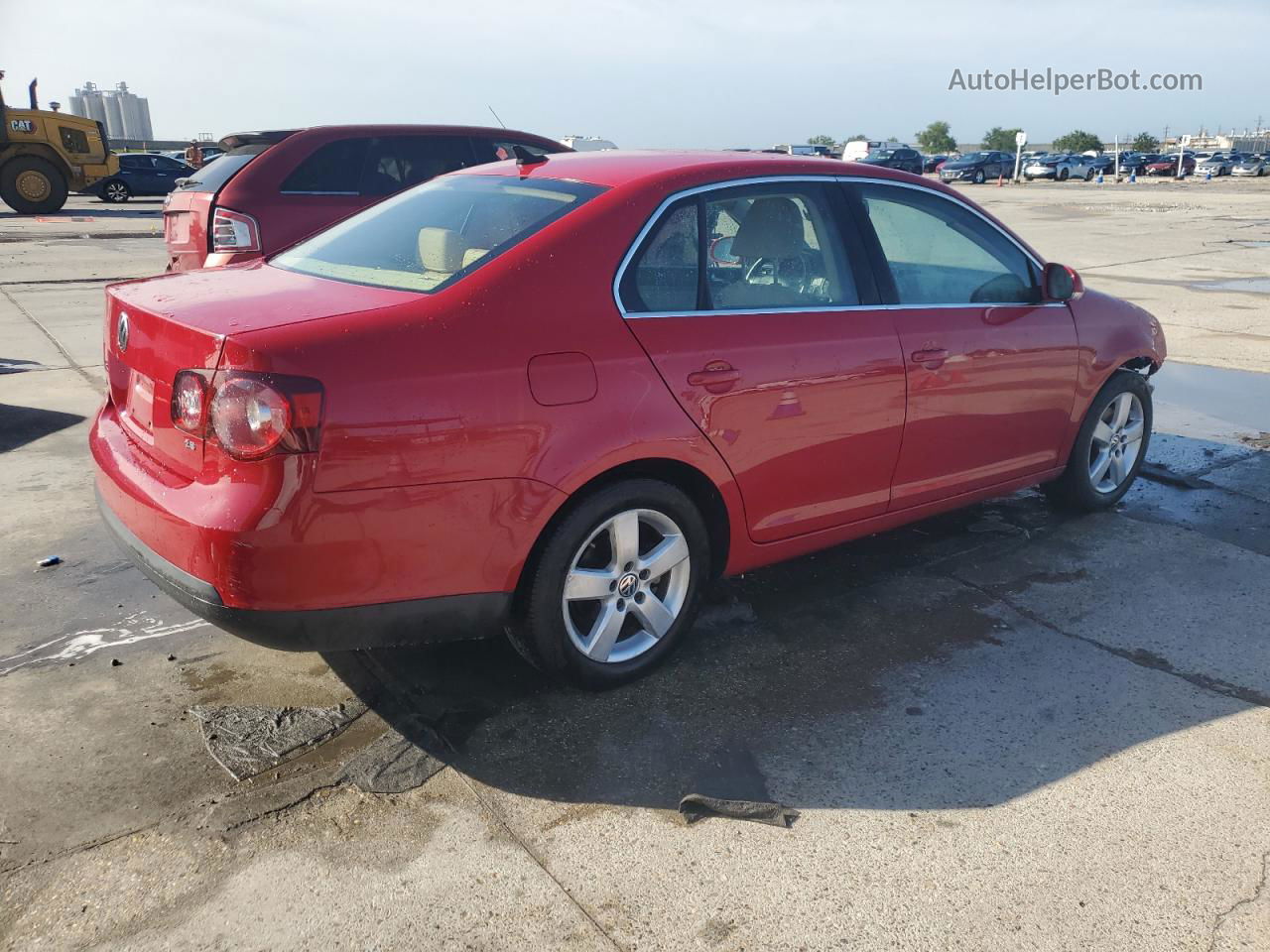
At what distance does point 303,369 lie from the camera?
2699mm

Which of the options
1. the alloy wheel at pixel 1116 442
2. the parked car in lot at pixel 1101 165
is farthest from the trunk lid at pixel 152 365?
the parked car in lot at pixel 1101 165

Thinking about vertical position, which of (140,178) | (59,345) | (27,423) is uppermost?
(140,178)

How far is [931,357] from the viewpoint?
405 cm

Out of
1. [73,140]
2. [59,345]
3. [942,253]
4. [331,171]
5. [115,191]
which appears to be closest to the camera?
[942,253]

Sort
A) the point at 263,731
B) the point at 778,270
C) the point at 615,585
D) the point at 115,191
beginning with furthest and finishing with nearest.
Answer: the point at 115,191 → the point at 778,270 → the point at 615,585 → the point at 263,731

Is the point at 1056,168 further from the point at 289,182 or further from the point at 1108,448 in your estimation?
the point at 1108,448

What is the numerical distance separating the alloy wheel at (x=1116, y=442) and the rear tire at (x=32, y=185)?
83.9 ft

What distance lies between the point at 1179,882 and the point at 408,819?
198cm

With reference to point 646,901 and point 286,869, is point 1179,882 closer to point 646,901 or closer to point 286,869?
point 646,901

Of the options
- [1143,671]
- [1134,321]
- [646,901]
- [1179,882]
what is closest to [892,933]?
[646,901]

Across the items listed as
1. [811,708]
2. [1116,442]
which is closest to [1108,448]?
[1116,442]

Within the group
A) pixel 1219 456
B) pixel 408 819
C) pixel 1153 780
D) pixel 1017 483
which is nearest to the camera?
pixel 408 819

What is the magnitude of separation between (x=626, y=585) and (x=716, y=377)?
733 millimetres

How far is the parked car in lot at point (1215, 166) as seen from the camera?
2151 inches
